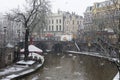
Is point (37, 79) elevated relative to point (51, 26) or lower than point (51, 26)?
lower

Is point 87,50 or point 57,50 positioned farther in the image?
point 57,50

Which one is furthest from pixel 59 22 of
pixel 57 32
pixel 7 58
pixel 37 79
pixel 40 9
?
pixel 37 79

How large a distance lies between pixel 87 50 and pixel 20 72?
154 ft

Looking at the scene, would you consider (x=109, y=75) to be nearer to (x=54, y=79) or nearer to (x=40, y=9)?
(x=54, y=79)

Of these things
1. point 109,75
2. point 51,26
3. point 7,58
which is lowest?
point 109,75

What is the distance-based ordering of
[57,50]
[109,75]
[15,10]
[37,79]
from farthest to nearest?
[57,50] → [15,10] → [109,75] → [37,79]

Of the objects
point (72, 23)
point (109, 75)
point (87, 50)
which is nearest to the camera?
point (109, 75)

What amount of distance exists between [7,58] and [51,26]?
237 feet

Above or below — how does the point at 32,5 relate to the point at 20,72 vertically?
above

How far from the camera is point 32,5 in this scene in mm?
47938

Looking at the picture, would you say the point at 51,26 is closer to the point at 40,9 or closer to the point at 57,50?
the point at 57,50

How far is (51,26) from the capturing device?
111688mm

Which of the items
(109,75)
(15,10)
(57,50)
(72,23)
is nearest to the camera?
(109,75)

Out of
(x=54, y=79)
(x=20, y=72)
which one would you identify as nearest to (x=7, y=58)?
(x=20, y=72)
